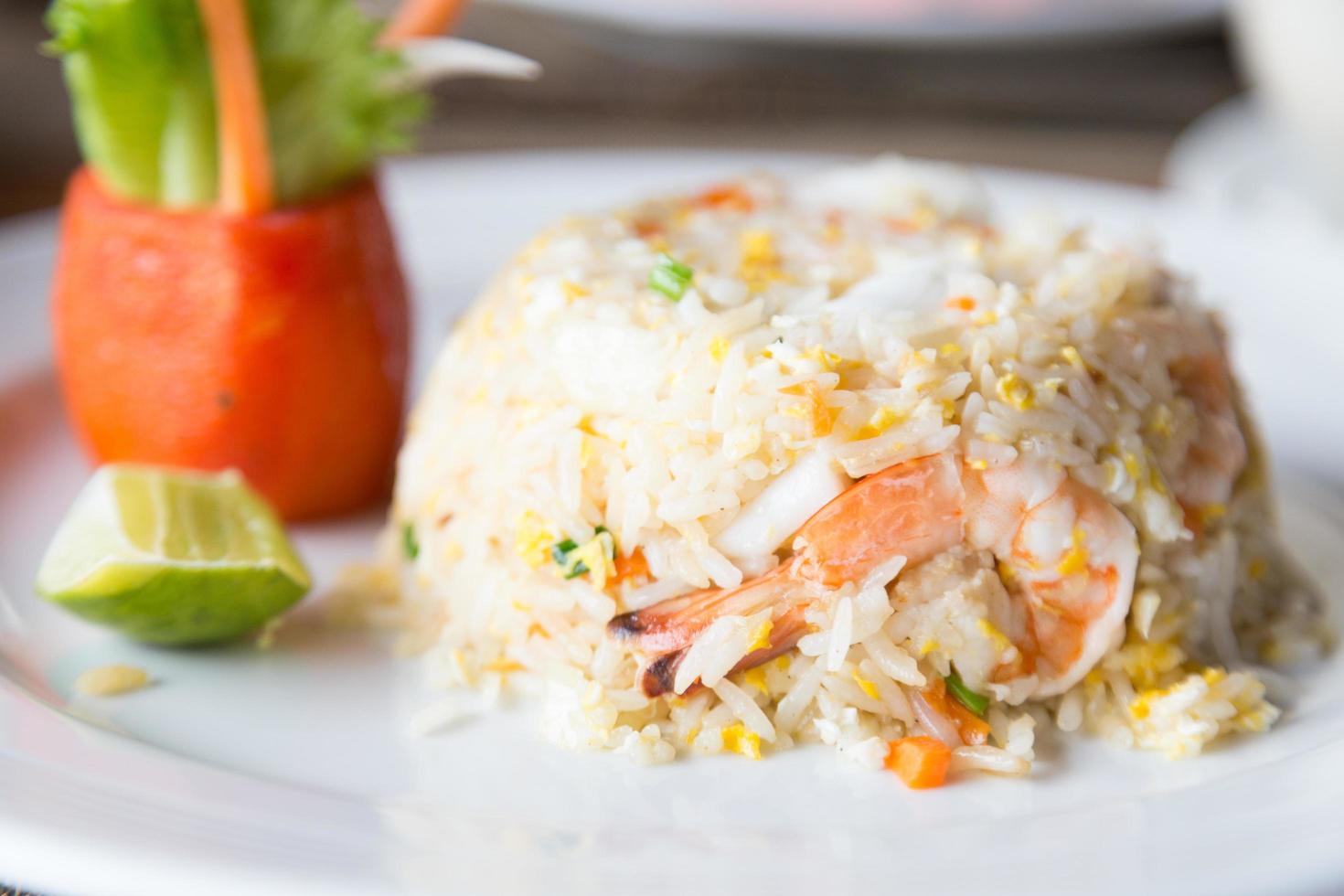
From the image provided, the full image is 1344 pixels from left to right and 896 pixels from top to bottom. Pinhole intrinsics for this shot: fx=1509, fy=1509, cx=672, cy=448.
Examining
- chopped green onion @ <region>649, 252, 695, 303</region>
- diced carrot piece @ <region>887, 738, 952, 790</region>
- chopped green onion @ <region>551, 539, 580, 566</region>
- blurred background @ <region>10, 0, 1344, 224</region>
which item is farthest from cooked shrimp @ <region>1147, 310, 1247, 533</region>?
blurred background @ <region>10, 0, 1344, 224</region>

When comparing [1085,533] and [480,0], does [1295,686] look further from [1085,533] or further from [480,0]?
[480,0]

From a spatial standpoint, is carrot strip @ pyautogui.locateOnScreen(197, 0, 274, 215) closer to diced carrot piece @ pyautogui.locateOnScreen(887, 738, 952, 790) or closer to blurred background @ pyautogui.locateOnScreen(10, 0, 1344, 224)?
diced carrot piece @ pyautogui.locateOnScreen(887, 738, 952, 790)

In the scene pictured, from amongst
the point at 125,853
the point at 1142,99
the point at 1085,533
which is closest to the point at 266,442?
the point at 125,853

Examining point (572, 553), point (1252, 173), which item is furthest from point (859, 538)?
point (1252, 173)

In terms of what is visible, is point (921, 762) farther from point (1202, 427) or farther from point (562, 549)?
point (1202, 427)

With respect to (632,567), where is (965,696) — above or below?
below

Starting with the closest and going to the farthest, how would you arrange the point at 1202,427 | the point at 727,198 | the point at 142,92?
the point at 1202,427 < the point at 142,92 < the point at 727,198
